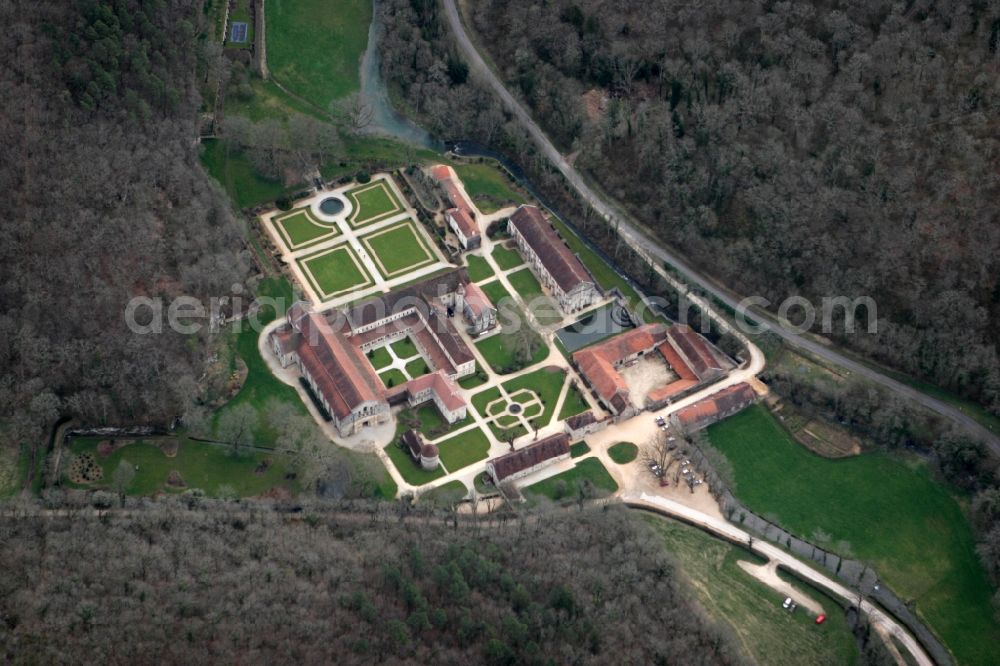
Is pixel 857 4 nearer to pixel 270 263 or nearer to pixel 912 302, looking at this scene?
pixel 912 302

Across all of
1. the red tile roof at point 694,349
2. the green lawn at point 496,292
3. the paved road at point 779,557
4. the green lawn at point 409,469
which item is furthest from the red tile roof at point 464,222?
the paved road at point 779,557

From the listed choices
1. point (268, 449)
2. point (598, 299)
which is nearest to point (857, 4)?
point (598, 299)

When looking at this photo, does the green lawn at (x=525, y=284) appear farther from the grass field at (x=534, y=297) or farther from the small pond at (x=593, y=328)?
the small pond at (x=593, y=328)

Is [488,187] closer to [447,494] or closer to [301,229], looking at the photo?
[301,229]

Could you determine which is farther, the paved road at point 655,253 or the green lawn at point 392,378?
the green lawn at point 392,378

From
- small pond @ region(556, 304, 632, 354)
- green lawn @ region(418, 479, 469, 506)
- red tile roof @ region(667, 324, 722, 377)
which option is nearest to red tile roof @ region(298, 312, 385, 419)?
green lawn @ region(418, 479, 469, 506)

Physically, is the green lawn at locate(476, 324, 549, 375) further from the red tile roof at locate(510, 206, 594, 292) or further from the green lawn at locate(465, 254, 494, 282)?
the green lawn at locate(465, 254, 494, 282)
